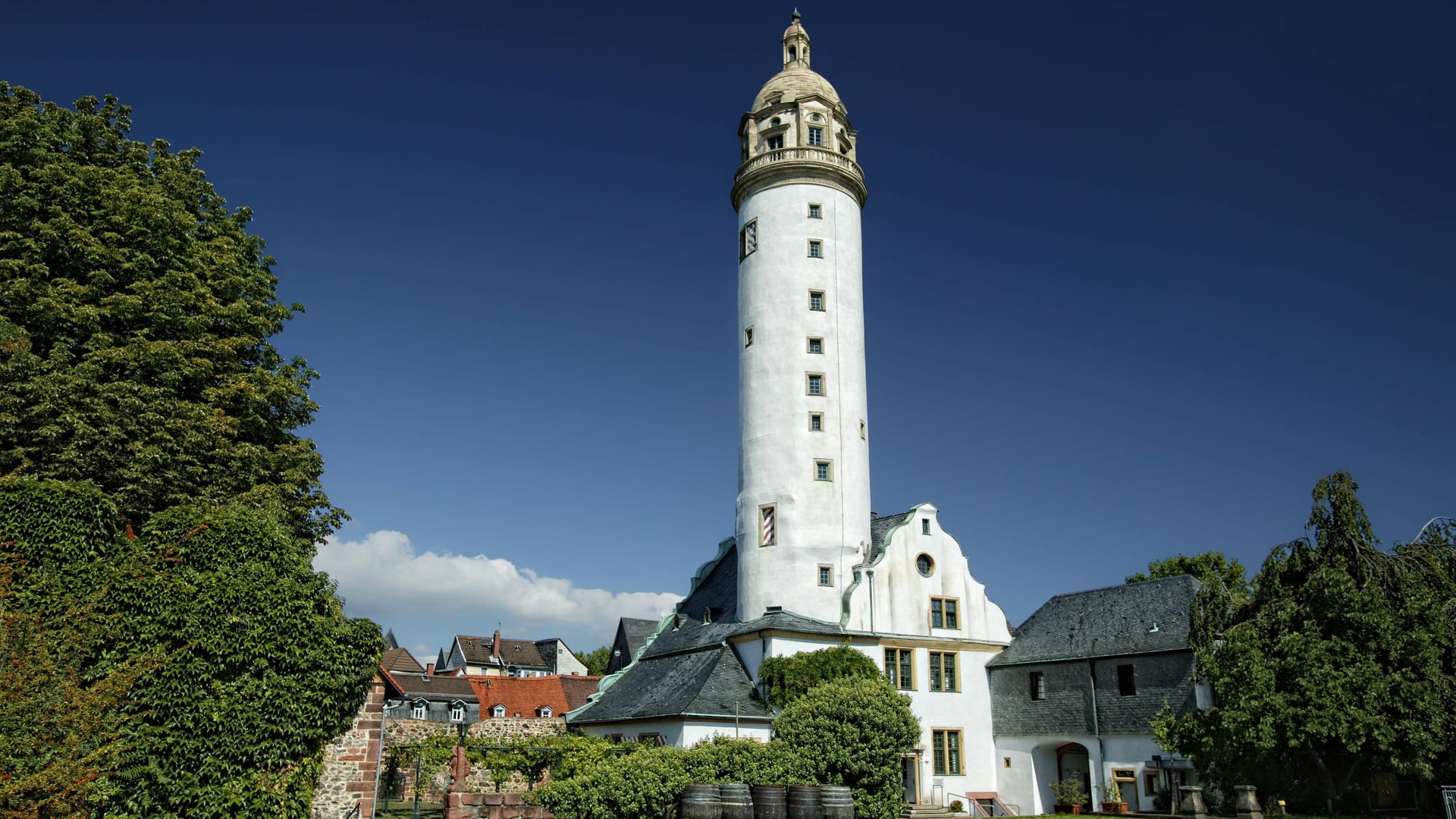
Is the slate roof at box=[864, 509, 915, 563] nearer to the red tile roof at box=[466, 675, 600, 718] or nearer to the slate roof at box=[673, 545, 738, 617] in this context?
the slate roof at box=[673, 545, 738, 617]

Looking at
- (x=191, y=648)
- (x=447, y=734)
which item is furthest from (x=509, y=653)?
(x=191, y=648)

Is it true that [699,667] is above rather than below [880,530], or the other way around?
below

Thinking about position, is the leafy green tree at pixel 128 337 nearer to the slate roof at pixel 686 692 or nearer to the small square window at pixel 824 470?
the slate roof at pixel 686 692

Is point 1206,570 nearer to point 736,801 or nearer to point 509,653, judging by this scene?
point 736,801

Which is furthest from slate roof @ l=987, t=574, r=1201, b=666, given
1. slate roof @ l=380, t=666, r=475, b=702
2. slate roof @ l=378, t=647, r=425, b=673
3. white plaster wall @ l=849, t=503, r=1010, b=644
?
slate roof @ l=378, t=647, r=425, b=673

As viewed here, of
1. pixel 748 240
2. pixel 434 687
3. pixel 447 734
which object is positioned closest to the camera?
pixel 447 734

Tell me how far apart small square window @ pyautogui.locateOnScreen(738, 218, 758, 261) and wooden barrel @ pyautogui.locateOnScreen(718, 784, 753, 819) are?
23.2 metres

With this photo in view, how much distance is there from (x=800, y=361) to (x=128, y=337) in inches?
861

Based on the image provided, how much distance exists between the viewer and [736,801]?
811 inches

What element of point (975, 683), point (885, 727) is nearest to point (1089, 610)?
point (975, 683)

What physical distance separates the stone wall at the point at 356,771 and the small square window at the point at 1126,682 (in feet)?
75.2

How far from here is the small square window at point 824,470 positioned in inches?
1432

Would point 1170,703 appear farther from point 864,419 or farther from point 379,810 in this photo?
point 379,810

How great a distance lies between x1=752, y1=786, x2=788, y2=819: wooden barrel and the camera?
67.5 feet
